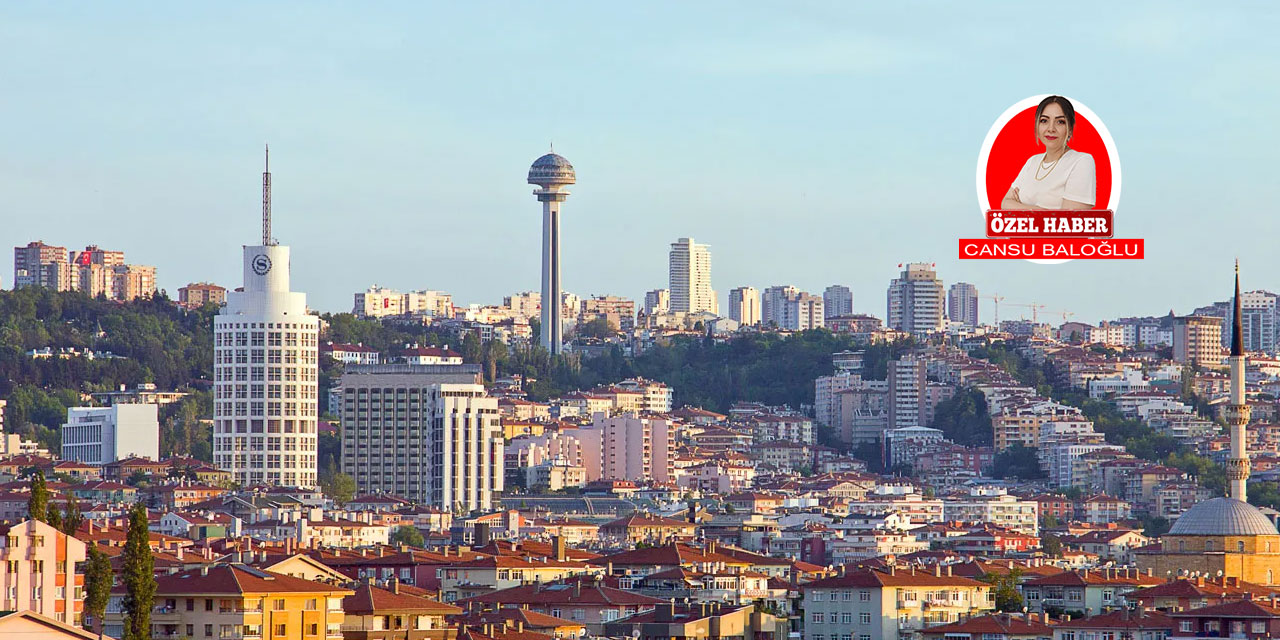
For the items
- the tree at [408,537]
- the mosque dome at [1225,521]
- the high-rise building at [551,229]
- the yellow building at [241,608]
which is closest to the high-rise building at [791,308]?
the high-rise building at [551,229]

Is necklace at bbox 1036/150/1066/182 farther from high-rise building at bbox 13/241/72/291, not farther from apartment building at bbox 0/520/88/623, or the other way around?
high-rise building at bbox 13/241/72/291

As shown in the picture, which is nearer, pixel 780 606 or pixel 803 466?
pixel 780 606

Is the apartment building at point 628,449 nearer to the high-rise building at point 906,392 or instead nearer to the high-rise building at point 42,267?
the high-rise building at point 906,392

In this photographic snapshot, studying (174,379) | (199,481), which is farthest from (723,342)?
(199,481)

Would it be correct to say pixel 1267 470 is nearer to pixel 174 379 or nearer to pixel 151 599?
pixel 174 379

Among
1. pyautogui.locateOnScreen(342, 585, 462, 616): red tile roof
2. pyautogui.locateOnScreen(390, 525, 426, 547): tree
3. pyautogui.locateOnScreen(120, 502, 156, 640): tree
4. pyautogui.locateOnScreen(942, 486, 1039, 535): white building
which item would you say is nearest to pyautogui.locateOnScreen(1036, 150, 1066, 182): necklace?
pyautogui.locateOnScreen(120, 502, 156, 640): tree

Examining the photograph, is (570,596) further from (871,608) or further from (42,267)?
(42,267)
